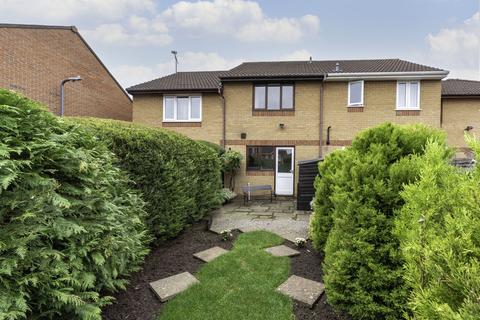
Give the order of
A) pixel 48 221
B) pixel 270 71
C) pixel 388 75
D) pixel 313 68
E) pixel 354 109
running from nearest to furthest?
pixel 48 221
pixel 388 75
pixel 354 109
pixel 270 71
pixel 313 68

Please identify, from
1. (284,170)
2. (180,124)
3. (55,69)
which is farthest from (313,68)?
(55,69)

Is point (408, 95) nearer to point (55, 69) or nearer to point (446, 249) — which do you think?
point (446, 249)

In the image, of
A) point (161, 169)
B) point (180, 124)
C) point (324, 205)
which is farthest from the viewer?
point (180, 124)

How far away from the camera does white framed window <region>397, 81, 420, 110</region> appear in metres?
10.9

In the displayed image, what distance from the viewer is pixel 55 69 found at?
37.7 ft

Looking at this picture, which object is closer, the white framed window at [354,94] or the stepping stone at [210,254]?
the stepping stone at [210,254]

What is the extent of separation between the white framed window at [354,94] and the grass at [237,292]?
8975 millimetres

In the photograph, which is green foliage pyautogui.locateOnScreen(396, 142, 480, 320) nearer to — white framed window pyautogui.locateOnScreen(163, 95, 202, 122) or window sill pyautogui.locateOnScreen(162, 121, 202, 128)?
window sill pyautogui.locateOnScreen(162, 121, 202, 128)

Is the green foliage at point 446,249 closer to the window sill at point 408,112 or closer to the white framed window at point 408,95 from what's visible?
the window sill at point 408,112

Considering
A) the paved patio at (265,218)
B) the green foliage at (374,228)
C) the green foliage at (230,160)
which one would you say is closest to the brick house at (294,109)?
the green foliage at (230,160)

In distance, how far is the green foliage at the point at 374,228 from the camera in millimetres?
2398

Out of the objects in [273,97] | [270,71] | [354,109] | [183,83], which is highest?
[270,71]

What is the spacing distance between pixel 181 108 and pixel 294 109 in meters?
5.24

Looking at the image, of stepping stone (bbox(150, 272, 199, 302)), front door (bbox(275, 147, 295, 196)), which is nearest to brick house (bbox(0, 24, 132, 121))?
stepping stone (bbox(150, 272, 199, 302))
